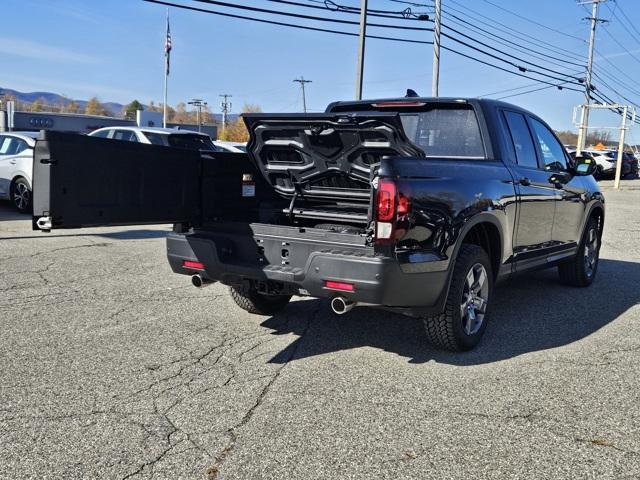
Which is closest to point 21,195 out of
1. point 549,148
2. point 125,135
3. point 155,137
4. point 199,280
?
point 125,135

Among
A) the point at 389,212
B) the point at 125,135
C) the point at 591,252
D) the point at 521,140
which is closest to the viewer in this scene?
the point at 389,212

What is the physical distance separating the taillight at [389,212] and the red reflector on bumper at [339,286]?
0.35 metres

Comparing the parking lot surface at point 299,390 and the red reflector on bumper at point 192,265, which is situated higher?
the red reflector on bumper at point 192,265

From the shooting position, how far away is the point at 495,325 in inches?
230

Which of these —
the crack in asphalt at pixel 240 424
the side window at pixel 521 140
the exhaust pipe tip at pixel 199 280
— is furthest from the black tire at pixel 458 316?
the exhaust pipe tip at pixel 199 280

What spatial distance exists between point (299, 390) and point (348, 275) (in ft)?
2.64

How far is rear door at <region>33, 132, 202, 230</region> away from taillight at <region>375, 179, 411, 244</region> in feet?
5.48

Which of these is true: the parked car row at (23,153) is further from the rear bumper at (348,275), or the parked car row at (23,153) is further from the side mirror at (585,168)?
the rear bumper at (348,275)

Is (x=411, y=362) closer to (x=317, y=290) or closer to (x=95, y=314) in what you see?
(x=317, y=290)

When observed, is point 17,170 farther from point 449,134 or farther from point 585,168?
point 585,168

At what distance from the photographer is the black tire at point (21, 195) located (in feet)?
42.8

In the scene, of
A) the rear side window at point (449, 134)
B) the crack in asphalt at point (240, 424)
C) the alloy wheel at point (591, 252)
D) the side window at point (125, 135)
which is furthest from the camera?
the side window at point (125, 135)

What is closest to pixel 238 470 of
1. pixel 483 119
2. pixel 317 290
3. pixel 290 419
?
pixel 290 419

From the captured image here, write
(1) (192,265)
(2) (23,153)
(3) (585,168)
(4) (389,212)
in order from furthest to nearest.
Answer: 1. (2) (23,153)
2. (3) (585,168)
3. (1) (192,265)
4. (4) (389,212)
